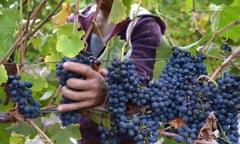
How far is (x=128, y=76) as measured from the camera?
88 cm

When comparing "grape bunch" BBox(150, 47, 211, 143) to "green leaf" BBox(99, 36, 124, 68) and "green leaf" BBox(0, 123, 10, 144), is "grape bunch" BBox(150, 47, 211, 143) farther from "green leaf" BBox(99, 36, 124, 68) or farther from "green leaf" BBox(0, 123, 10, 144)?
"green leaf" BBox(0, 123, 10, 144)

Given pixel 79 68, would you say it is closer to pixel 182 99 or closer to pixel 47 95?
pixel 182 99

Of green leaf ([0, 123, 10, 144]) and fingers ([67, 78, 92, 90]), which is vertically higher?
fingers ([67, 78, 92, 90])

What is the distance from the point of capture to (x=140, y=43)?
1410 millimetres

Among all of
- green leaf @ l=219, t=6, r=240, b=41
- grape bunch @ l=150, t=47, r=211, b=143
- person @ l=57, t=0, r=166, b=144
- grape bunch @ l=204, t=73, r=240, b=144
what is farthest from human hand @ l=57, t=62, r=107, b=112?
green leaf @ l=219, t=6, r=240, b=41

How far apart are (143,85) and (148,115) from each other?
63 mm

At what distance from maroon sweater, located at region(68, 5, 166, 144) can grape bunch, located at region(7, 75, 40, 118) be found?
0.38 m

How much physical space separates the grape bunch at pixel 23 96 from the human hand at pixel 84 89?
62 millimetres

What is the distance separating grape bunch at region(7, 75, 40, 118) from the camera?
0.94m

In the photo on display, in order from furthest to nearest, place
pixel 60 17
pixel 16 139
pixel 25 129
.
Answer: pixel 60 17, pixel 25 129, pixel 16 139

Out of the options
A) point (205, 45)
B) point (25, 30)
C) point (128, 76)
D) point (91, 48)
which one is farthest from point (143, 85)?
point (91, 48)

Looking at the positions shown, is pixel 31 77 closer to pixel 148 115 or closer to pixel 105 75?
pixel 105 75

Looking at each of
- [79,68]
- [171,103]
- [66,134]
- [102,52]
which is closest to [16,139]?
[66,134]

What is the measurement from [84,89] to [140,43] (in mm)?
529
